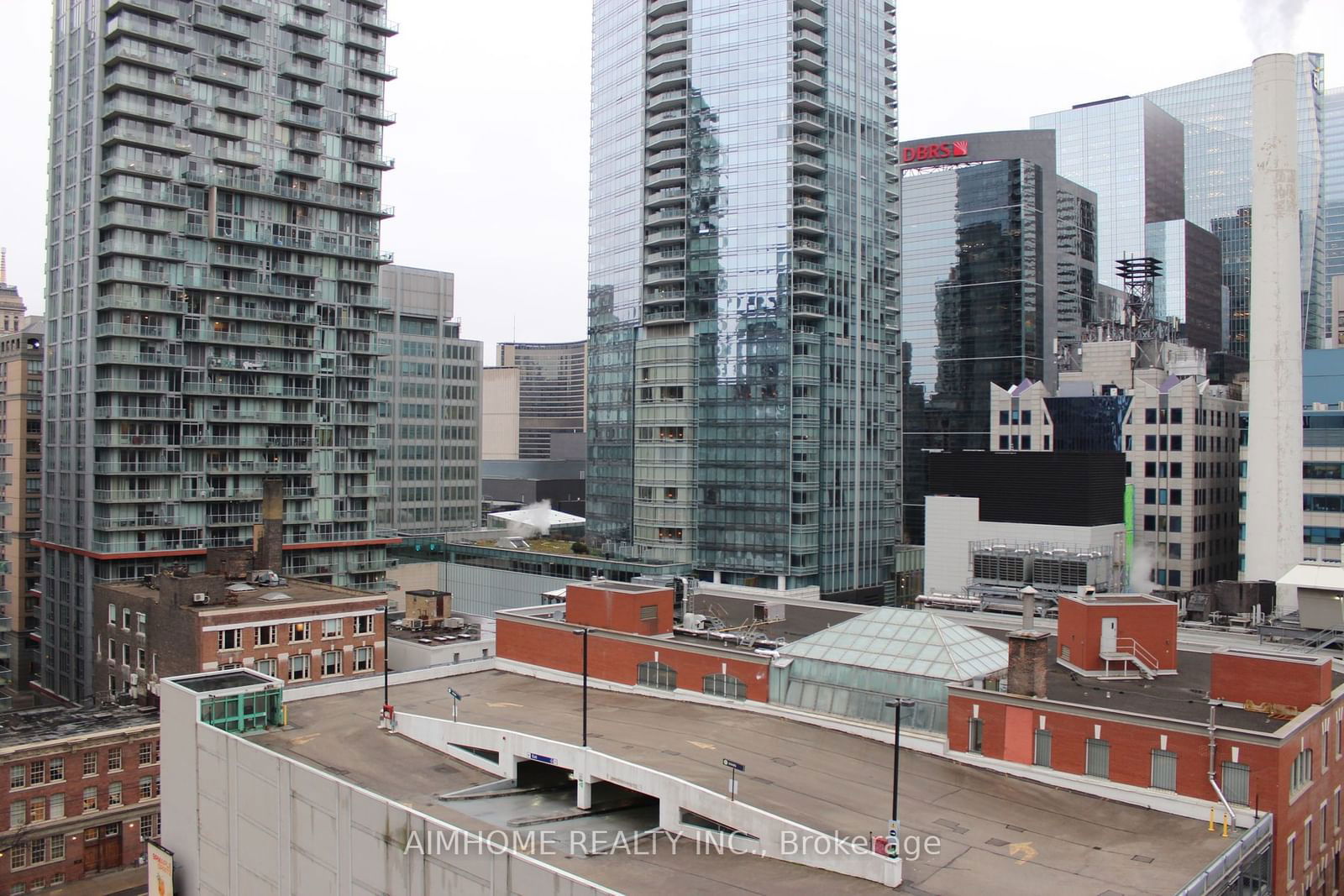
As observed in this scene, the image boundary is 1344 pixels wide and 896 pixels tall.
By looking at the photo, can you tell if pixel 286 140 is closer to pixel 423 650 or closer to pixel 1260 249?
pixel 423 650

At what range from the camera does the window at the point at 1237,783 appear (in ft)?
129

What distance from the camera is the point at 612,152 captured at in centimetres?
14662

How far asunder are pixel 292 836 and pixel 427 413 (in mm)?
131931

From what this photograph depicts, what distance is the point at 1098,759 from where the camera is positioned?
42781mm

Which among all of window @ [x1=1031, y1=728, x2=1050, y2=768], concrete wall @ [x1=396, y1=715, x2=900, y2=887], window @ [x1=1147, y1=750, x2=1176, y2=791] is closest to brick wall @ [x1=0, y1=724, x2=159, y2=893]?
concrete wall @ [x1=396, y1=715, x2=900, y2=887]

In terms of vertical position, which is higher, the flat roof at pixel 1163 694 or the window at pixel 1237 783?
the flat roof at pixel 1163 694

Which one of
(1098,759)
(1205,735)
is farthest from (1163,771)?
(1098,759)

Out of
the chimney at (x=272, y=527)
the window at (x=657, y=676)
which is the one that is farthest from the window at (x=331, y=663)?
the window at (x=657, y=676)

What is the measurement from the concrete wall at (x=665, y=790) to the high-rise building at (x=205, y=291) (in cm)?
6226

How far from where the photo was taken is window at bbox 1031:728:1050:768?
44.2 metres

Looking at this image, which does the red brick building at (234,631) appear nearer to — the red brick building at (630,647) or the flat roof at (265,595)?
the flat roof at (265,595)

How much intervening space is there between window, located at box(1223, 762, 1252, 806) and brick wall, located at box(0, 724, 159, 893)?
223 ft

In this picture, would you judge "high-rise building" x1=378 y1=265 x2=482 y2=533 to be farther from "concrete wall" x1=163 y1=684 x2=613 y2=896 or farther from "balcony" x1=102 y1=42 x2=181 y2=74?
"concrete wall" x1=163 y1=684 x2=613 y2=896

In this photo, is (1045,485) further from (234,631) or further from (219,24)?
(219,24)
